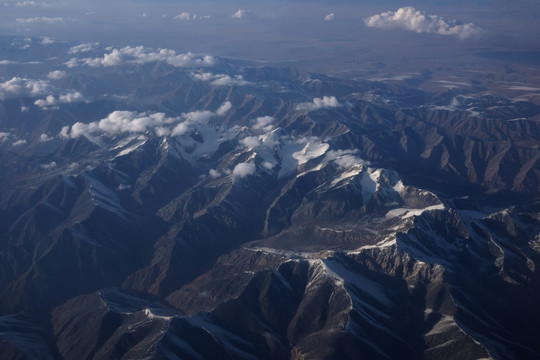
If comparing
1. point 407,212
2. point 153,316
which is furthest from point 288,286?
point 407,212

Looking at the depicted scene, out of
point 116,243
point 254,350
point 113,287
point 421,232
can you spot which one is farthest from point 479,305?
point 116,243

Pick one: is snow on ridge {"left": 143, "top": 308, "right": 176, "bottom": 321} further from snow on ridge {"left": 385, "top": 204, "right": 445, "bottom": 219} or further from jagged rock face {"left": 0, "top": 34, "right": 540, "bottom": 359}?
snow on ridge {"left": 385, "top": 204, "right": 445, "bottom": 219}

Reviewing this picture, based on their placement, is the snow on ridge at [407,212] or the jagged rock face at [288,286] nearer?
the jagged rock face at [288,286]

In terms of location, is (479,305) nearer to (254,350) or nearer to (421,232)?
(421,232)

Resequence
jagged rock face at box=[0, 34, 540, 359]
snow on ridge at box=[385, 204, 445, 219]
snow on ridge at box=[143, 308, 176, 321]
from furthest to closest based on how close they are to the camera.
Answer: snow on ridge at box=[385, 204, 445, 219]
snow on ridge at box=[143, 308, 176, 321]
jagged rock face at box=[0, 34, 540, 359]

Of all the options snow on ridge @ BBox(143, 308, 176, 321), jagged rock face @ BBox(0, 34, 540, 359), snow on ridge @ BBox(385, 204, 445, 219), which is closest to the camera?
jagged rock face @ BBox(0, 34, 540, 359)

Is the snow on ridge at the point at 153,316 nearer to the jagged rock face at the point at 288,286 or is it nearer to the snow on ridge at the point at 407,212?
the jagged rock face at the point at 288,286

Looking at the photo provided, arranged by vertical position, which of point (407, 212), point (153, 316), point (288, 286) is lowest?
point (288, 286)

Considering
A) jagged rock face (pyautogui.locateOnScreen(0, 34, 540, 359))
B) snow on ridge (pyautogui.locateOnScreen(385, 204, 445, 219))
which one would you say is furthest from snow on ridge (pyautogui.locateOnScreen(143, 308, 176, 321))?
snow on ridge (pyautogui.locateOnScreen(385, 204, 445, 219))

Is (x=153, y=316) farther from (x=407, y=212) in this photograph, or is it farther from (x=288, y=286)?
A: (x=407, y=212)

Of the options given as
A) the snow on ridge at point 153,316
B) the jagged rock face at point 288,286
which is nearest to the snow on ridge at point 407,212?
the jagged rock face at point 288,286

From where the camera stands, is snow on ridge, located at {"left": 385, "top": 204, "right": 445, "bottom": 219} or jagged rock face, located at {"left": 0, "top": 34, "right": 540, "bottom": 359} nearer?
jagged rock face, located at {"left": 0, "top": 34, "right": 540, "bottom": 359}
